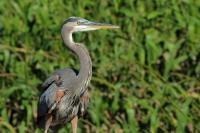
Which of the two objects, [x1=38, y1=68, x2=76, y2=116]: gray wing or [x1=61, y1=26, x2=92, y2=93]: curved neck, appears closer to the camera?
[x1=61, y1=26, x2=92, y2=93]: curved neck

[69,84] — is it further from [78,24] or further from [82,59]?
[78,24]

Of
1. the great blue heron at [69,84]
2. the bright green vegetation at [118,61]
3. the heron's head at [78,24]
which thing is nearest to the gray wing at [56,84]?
the great blue heron at [69,84]

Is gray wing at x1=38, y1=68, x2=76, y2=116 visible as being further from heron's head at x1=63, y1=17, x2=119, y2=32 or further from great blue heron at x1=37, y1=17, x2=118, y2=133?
heron's head at x1=63, y1=17, x2=119, y2=32

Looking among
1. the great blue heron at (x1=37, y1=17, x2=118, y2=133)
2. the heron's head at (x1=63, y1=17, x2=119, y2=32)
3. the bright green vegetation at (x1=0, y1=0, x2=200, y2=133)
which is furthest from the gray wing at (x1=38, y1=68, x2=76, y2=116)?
the bright green vegetation at (x1=0, y1=0, x2=200, y2=133)

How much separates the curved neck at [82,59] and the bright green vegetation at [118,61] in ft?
4.57

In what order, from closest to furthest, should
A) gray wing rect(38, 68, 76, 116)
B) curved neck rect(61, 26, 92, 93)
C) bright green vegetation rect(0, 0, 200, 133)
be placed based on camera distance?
curved neck rect(61, 26, 92, 93), gray wing rect(38, 68, 76, 116), bright green vegetation rect(0, 0, 200, 133)

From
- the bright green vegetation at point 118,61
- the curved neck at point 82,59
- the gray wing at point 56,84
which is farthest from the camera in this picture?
the bright green vegetation at point 118,61

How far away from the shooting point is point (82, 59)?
769 centimetres

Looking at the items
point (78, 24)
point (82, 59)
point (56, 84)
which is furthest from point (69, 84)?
point (78, 24)

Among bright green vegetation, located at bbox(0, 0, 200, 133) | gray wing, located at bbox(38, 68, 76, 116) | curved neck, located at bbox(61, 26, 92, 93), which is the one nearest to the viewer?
curved neck, located at bbox(61, 26, 92, 93)

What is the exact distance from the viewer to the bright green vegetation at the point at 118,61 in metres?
9.24

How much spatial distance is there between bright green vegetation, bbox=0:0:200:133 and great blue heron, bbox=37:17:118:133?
1.17m

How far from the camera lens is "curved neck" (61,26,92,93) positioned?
7688mm

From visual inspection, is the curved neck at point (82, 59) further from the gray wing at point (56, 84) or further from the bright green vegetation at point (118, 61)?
the bright green vegetation at point (118, 61)
